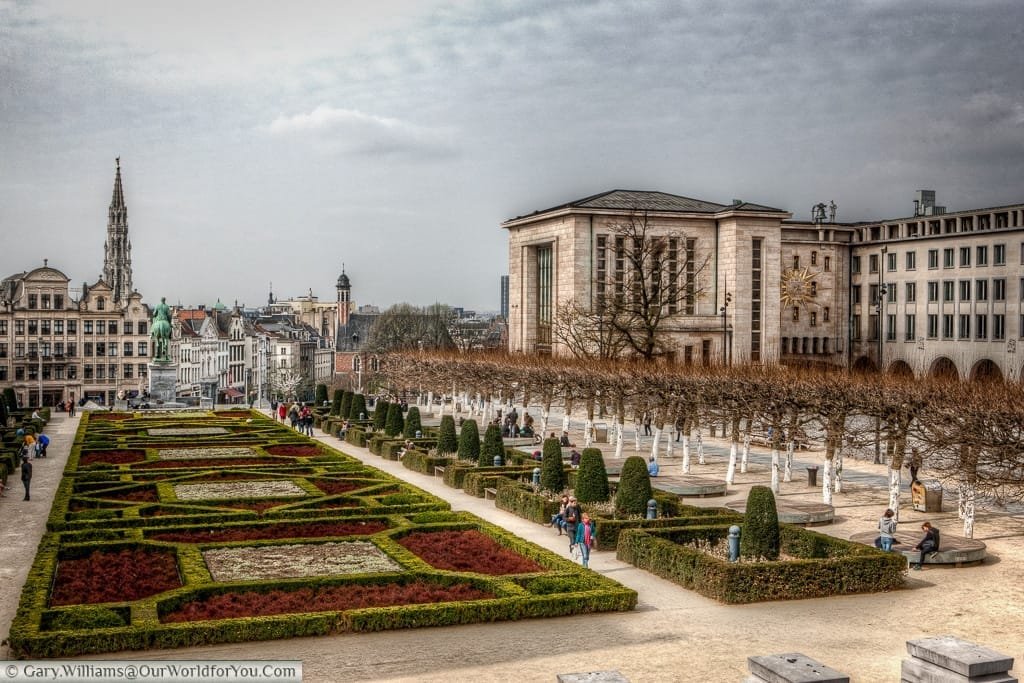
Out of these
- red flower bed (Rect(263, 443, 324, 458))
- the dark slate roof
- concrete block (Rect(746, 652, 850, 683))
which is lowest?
red flower bed (Rect(263, 443, 324, 458))

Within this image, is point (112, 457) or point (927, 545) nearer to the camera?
point (927, 545)

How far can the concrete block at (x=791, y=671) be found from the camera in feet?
49.5

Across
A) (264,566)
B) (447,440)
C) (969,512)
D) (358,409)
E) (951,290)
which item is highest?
(951,290)

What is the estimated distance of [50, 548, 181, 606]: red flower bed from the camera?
2220cm

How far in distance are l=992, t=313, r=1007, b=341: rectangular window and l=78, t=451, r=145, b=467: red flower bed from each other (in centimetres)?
5959

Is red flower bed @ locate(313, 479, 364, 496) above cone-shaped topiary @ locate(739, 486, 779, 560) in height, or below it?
below

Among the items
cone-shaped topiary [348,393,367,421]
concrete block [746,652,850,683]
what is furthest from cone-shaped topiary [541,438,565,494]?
cone-shaped topiary [348,393,367,421]

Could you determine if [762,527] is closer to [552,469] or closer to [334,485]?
[552,469]

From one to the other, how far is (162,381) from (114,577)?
62.8 metres

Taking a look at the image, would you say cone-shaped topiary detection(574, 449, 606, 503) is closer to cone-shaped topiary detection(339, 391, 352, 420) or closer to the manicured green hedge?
the manicured green hedge

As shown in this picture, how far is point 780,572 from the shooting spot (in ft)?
76.6

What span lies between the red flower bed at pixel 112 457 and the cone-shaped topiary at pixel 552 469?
19.5 metres

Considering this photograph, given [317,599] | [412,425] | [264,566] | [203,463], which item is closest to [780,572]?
[317,599]

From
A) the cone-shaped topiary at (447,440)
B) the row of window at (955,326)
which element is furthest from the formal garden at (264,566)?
the row of window at (955,326)
